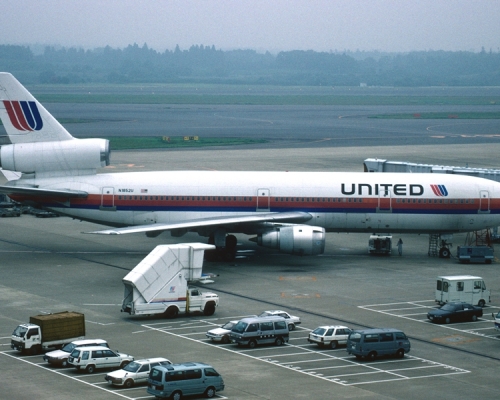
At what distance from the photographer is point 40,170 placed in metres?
64.6

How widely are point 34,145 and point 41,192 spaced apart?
3.84m

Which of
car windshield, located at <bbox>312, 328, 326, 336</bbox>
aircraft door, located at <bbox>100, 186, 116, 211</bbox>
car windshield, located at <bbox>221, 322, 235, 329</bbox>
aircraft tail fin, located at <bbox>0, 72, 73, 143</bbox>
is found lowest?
car windshield, located at <bbox>221, 322, 235, 329</bbox>

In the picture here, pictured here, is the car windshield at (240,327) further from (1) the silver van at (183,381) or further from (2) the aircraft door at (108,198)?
(2) the aircraft door at (108,198)

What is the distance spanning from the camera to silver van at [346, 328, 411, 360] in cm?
3941

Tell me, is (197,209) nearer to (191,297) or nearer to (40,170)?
(40,170)

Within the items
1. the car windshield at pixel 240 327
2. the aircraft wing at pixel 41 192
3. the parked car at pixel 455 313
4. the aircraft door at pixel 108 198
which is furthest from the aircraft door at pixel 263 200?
the car windshield at pixel 240 327

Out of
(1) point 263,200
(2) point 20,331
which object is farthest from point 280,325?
(1) point 263,200

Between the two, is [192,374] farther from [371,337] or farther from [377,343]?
[377,343]

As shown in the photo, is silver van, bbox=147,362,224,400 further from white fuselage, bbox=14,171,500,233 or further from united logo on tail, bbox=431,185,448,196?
united logo on tail, bbox=431,185,448,196

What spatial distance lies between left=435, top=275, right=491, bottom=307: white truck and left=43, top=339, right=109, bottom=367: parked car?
19.4 meters

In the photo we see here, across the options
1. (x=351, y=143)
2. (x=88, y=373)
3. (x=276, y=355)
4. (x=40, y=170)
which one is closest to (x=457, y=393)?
(x=276, y=355)

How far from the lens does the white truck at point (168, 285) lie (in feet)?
152

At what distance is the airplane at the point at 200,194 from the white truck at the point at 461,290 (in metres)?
15.1

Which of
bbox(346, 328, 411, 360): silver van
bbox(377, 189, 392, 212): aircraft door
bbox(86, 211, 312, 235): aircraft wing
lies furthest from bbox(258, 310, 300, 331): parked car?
bbox(377, 189, 392, 212): aircraft door
